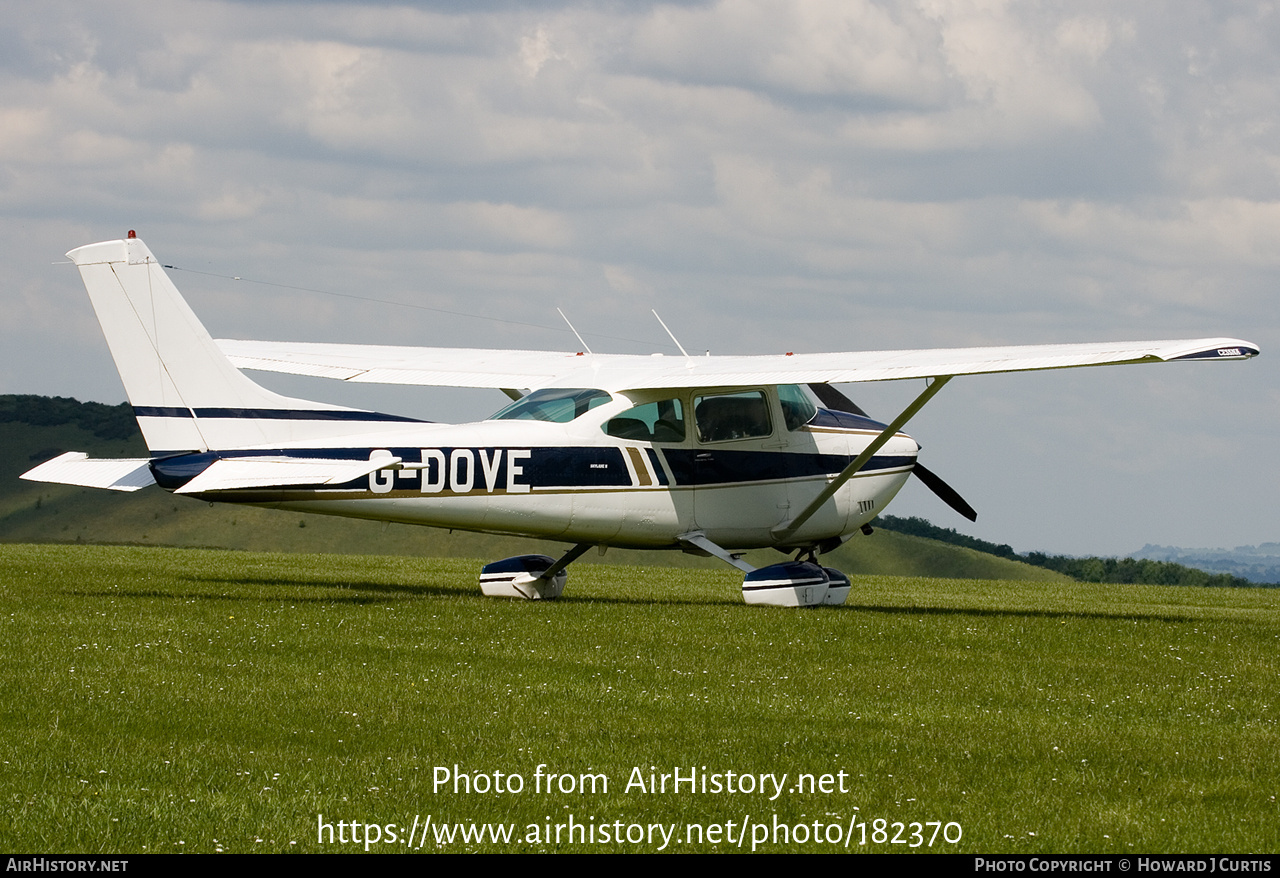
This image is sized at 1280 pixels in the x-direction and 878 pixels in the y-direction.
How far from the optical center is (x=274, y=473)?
13.4m

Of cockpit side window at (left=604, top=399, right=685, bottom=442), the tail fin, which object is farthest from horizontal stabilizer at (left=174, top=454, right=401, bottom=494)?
cockpit side window at (left=604, top=399, right=685, bottom=442)

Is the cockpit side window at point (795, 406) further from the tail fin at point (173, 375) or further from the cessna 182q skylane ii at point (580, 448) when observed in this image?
the tail fin at point (173, 375)

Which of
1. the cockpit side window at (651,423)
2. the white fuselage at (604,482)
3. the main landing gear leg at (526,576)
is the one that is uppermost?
the cockpit side window at (651,423)

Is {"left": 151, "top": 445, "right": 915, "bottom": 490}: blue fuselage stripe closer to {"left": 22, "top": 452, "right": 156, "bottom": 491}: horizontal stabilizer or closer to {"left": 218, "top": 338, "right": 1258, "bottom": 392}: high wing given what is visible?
{"left": 22, "top": 452, "right": 156, "bottom": 491}: horizontal stabilizer

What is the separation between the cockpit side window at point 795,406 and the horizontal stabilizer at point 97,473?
643 cm

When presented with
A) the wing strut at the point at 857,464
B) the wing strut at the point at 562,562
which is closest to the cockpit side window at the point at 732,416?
the wing strut at the point at 857,464

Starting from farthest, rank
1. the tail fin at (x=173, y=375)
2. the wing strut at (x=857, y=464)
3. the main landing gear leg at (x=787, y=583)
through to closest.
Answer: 1. the main landing gear leg at (x=787, y=583)
2. the wing strut at (x=857, y=464)
3. the tail fin at (x=173, y=375)

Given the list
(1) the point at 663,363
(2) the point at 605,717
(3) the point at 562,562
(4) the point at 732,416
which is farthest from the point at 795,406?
(2) the point at 605,717

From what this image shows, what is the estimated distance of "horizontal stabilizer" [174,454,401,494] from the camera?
1327 cm

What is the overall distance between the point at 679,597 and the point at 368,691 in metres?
8.50

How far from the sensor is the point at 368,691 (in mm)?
9469

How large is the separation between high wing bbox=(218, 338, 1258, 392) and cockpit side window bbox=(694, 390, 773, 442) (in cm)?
31

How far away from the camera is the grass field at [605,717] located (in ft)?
21.9
